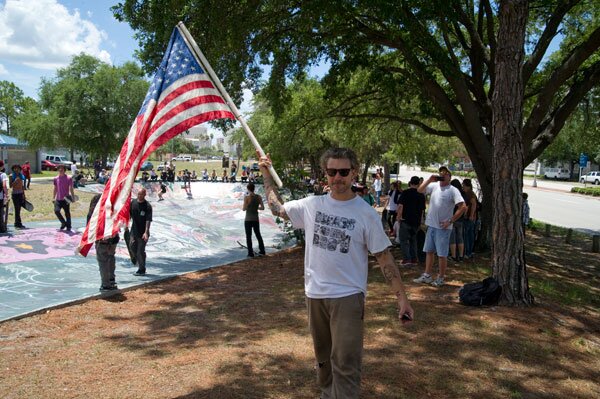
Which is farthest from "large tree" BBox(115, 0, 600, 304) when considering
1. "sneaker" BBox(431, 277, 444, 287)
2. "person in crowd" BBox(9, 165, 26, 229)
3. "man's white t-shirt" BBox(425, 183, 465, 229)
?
"person in crowd" BBox(9, 165, 26, 229)

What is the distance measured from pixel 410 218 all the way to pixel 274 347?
5152mm

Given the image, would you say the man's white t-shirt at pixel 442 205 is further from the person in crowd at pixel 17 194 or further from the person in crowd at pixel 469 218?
the person in crowd at pixel 17 194

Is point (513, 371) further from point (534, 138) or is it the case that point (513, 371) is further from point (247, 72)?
point (247, 72)

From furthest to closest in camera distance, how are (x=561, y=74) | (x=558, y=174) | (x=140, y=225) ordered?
(x=558, y=174) < (x=561, y=74) < (x=140, y=225)

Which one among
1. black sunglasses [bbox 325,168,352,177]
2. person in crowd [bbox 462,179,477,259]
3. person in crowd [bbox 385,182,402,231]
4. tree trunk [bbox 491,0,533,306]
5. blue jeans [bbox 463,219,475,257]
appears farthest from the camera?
person in crowd [bbox 385,182,402,231]

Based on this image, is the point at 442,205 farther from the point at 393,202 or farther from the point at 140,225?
the point at 393,202

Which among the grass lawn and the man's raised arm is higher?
the man's raised arm

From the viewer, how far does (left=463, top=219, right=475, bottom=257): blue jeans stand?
11.2 m

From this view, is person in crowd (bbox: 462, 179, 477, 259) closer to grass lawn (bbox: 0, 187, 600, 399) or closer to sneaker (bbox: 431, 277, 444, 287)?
grass lawn (bbox: 0, 187, 600, 399)

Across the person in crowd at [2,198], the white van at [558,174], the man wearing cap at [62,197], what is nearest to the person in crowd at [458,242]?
the man wearing cap at [62,197]

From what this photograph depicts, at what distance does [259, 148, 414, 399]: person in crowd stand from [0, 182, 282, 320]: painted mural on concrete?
5362mm

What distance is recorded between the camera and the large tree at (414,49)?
705 centimetres

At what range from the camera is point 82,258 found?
1047 cm

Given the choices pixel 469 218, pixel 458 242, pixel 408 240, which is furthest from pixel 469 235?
pixel 408 240
